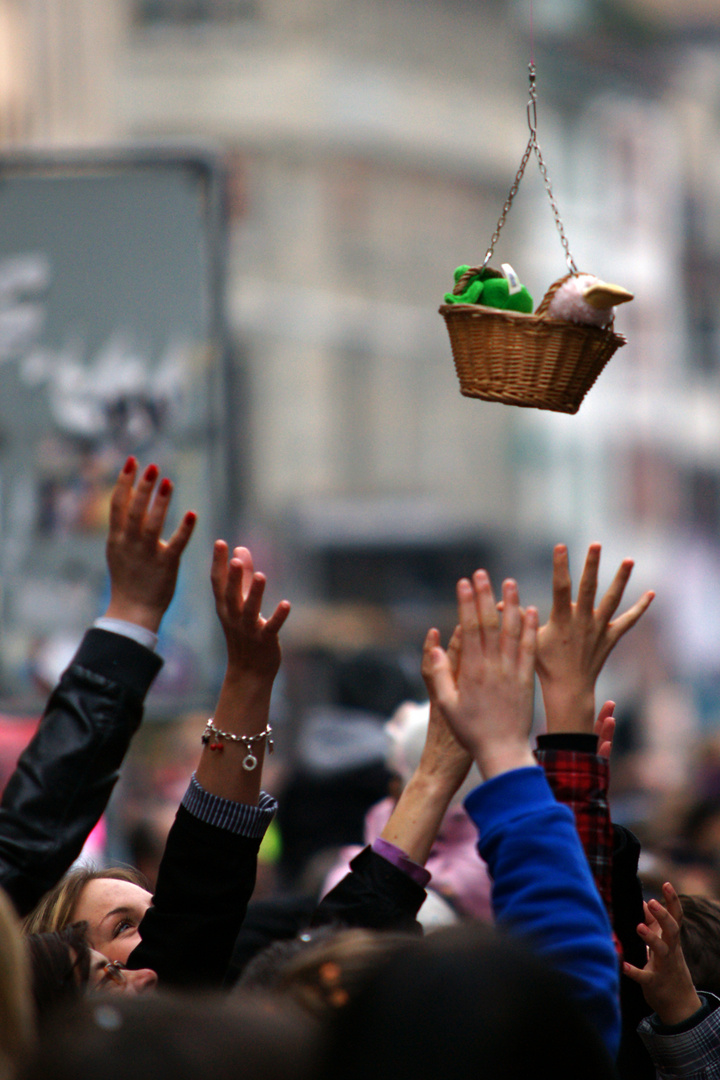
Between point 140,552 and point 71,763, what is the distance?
0.38 m

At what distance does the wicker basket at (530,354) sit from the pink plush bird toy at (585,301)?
0.04ft


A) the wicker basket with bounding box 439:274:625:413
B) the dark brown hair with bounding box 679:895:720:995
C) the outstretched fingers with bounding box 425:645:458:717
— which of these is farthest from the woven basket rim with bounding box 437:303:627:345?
the dark brown hair with bounding box 679:895:720:995

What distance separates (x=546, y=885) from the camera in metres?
1.71

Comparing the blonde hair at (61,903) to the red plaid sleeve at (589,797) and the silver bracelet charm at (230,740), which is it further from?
the red plaid sleeve at (589,797)

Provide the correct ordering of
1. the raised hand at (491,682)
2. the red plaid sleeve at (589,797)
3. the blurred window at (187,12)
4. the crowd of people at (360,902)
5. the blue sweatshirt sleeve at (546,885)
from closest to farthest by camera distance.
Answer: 1. the crowd of people at (360,902)
2. the blue sweatshirt sleeve at (546,885)
3. the raised hand at (491,682)
4. the red plaid sleeve at (589,797)
5. the blurred window at (187,12)

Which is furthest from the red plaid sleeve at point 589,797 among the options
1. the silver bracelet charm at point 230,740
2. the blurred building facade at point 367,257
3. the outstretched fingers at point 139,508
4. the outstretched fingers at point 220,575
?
the blurred building facade at point 367,257

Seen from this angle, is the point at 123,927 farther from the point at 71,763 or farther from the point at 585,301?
the point at 585,301

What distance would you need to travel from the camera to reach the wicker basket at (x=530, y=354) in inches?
91.1

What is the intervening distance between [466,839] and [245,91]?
21.6m

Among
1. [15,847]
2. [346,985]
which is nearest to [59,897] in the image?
[15,847]

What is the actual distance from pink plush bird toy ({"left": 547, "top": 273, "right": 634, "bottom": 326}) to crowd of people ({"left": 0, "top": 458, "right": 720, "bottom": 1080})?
416 millimetres

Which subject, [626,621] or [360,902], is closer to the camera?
[360,902]

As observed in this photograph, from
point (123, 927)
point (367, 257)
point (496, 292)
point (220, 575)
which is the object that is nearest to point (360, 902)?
point (123, 927)

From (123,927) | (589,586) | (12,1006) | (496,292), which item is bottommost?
(123,927)
